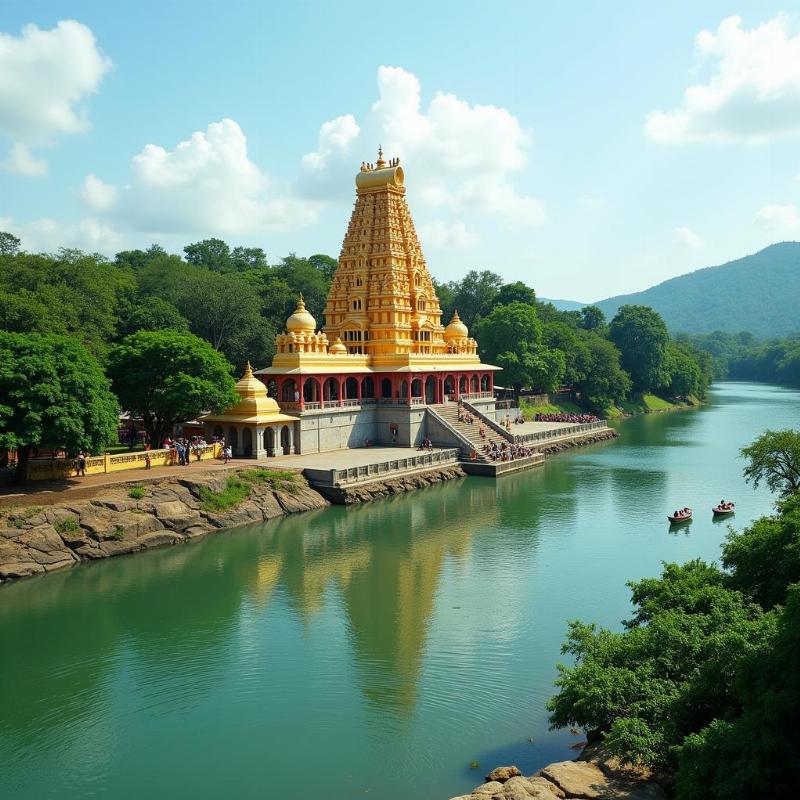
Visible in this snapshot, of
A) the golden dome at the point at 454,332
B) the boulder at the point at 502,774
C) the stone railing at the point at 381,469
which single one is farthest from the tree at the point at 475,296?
the boulder at the point at 502,774

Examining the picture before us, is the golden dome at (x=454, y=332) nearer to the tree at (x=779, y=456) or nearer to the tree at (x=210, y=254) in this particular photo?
the tree at (x=779, y=456)

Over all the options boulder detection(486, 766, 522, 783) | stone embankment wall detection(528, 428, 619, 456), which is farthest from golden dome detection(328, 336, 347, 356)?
boulder detection(486, 766, 522, 783)

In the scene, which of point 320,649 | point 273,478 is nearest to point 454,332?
point 273,478

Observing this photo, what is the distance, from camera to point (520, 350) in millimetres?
63250

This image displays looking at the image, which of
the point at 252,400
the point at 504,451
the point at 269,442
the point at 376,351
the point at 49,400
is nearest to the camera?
the point at 49,400

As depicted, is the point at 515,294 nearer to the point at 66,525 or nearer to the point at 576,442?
the point at 576,442

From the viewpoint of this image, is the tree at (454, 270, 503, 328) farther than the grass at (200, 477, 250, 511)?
Yes

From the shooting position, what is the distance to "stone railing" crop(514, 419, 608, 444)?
47.9 metres

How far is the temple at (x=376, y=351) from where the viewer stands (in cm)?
4184

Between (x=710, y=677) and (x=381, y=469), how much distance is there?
83.8 ft

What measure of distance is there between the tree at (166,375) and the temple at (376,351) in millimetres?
5861

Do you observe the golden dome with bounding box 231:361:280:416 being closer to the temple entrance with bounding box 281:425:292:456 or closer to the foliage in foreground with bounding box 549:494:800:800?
the temple entrance with bounding box 281:425:292:456

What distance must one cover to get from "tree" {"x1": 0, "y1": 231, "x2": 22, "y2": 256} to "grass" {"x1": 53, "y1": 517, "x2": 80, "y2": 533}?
3643 centimetres

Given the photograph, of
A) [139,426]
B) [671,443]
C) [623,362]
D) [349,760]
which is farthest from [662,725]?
[623,362]
